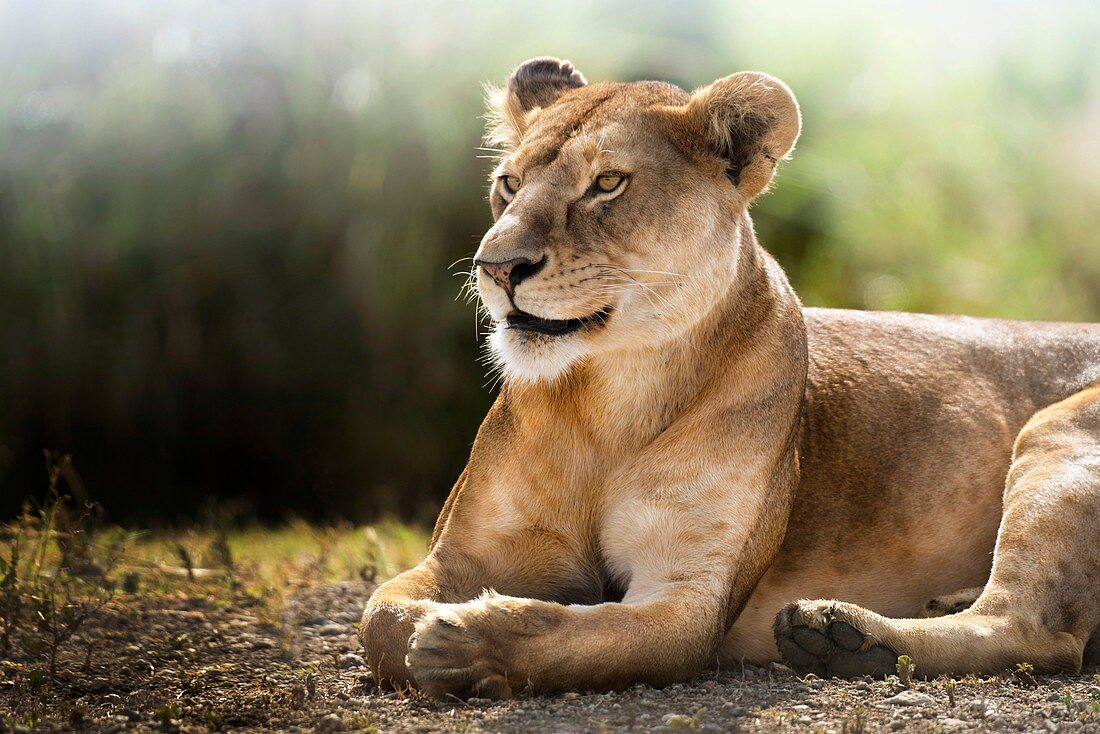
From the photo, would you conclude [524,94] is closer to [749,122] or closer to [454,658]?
[749,122]

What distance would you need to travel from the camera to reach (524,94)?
4.82m

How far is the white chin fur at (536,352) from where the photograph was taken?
3.95m

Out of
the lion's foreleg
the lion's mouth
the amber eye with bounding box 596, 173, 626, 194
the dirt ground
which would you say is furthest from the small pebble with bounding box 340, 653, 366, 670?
the amber eye with bounding box 596, 173, 626, 194

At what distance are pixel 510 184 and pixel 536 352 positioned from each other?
2.08 ft

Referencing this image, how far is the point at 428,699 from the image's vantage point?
3641 mm

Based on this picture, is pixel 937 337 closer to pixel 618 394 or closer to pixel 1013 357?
pixel 1013 357

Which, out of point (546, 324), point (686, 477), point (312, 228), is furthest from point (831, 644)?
point (312, 228)

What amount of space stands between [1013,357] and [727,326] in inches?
60.5

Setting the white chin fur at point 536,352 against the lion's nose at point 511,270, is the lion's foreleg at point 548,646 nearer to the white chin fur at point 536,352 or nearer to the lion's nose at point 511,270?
the white chin fur at point 536,352

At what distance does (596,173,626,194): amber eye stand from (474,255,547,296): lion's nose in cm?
37

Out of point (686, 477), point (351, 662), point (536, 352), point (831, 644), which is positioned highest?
point (536, 352)

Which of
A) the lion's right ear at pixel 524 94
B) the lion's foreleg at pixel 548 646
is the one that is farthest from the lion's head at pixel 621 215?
the lion's foreleg at pixel 548 646

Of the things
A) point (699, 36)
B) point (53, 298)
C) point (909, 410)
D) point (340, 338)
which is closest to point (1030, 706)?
point (909, 410)

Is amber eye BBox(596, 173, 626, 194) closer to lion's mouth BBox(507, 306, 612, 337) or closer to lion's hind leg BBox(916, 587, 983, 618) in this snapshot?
lion's mouth BBox(507, 306, 612, 337)
